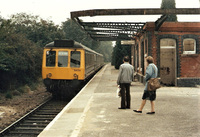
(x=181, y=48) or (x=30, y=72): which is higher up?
(x=181, y=48)

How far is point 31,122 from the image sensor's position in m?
9.09

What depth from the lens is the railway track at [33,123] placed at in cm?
776

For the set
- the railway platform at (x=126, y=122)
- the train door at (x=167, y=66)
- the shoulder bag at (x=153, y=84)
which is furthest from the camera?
the train door at (x=167, y=66)

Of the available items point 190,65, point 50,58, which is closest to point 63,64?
point 50,58

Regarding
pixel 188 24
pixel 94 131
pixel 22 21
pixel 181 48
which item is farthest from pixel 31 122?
pixel 22 21

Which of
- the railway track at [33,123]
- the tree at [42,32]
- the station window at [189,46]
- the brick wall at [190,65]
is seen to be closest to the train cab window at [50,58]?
the railway track at [33,123]

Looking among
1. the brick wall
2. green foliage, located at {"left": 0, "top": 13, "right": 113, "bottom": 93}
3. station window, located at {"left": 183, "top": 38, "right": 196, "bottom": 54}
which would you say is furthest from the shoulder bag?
green foliage, located at {"left": 0, "top": 13, "right": 113, "bottom": 93}

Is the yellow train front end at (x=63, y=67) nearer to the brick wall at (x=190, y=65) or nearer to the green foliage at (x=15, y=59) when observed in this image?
the green foliage at (x=15, y=59)

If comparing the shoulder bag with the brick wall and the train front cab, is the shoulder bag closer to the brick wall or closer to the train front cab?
the train front cab

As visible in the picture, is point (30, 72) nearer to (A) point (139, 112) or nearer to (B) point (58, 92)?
(B) point (58, 92)

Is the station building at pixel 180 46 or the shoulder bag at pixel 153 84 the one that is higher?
the station building at pixel 180 46

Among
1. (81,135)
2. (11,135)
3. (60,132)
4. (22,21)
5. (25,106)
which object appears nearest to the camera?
(81,135)

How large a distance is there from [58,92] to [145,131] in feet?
27.8

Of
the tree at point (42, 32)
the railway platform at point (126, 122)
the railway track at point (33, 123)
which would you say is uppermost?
the tree at point (42, 32)
